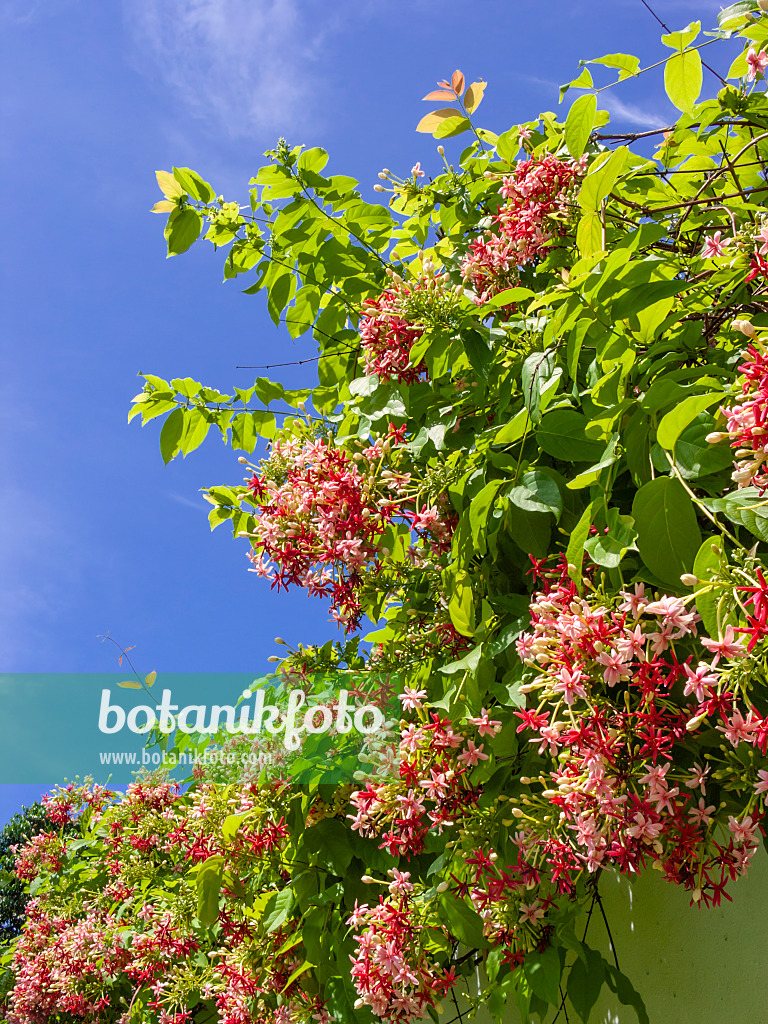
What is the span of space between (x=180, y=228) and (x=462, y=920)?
1920mm

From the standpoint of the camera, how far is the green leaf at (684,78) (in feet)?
4.99

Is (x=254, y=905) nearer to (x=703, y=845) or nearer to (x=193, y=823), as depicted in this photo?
(x=193, y=823)

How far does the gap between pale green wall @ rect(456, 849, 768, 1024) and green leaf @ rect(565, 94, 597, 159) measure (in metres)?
1.63

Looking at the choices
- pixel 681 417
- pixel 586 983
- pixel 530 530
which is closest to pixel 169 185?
pixel 530 530

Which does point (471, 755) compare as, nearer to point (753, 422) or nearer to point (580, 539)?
point (580, 539)

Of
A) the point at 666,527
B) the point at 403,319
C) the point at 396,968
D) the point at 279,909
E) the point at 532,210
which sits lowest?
the point at 396,968

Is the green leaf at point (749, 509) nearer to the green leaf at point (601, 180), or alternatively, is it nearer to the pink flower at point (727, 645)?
the pink flower at point (727, 645)

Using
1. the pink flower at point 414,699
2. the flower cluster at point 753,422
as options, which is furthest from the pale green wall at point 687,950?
the flower cluster at point 753,422

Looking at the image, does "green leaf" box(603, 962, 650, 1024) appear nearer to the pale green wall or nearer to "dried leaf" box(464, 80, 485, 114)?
the pale green wall

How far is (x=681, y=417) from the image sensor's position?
110cm

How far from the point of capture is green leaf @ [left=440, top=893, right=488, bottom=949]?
154 cm

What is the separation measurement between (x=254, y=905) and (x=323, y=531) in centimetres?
154

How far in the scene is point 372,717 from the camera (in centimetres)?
205

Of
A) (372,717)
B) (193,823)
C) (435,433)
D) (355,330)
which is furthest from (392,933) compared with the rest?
(355,330)
